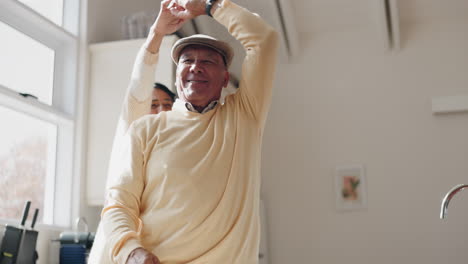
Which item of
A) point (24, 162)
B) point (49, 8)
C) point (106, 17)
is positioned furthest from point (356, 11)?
point (24, 162)

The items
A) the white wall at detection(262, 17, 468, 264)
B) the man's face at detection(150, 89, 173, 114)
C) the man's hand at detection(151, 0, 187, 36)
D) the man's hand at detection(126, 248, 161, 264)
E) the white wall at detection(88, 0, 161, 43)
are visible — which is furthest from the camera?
the white wall at detection(262, 17, 468, 264)

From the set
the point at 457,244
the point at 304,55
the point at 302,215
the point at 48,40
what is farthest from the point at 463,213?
the point at 48,40

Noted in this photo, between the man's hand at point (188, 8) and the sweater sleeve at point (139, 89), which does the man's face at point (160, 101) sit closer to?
the sweater sleeve at point (139, 89)

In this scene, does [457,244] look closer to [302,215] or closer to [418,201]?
[418,201]

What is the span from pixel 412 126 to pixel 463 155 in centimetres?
51

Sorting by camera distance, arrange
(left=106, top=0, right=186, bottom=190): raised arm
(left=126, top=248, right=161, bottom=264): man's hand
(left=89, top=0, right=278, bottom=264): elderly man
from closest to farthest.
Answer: (left=126, top=248, right=161, bottom=264): man's hand < (left=89, top=0, right=278, bottom=264): elderly man < (left=106, top=0, right=186, bottom=190): raised arm

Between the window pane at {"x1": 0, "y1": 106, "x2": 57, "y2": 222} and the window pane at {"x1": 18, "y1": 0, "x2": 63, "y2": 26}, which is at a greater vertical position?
the window pane at {"x1": 18, "y1": 0, "x2": 63, "y2": 26}

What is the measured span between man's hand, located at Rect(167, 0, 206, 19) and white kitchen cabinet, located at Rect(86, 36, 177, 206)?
216 centimetres

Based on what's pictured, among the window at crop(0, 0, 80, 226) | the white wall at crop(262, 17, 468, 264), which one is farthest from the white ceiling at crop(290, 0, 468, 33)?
the window at crop(0, 0, 80, 226)

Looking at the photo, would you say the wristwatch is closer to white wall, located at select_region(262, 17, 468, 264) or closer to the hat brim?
the hat brim

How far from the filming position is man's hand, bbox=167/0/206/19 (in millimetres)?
1551

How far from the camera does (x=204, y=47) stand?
1.58 m

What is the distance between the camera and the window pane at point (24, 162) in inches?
130

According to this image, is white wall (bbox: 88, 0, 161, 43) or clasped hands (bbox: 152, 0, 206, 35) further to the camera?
white wall (bbox: 88, 0, 161, 43)
